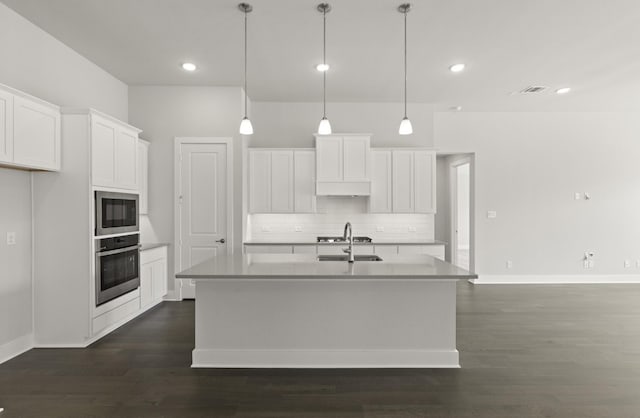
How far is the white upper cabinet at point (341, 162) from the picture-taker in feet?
19.4

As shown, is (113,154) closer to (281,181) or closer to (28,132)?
(28,132)

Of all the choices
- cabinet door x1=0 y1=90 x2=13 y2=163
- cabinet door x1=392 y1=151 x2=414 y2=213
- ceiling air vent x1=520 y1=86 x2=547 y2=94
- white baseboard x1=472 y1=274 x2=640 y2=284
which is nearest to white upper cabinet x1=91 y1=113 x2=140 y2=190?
cabinet door x1=0 y1=90 x2=13 y2=163

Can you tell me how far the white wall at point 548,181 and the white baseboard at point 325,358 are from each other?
417 cm

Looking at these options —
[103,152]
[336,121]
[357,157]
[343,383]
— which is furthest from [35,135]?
[336,121]

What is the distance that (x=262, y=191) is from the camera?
5.99 meters

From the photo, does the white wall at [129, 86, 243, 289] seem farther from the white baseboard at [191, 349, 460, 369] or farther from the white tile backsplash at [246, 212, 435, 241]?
the white baseboard at [191, 349, 460, 369]

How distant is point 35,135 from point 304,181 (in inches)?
139

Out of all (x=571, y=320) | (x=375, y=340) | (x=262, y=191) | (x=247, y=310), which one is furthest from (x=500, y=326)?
(x=262, y=191)

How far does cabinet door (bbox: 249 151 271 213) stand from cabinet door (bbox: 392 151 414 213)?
6.66 ft

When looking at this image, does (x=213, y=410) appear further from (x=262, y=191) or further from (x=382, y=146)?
(x=382, y=146)

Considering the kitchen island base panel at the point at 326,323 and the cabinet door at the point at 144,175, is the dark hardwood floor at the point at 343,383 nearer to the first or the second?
the kitchen island base panel at the point at 326,323

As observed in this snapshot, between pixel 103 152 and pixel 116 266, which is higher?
pixel 103 152

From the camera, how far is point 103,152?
393cm

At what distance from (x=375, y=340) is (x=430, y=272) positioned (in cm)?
78
